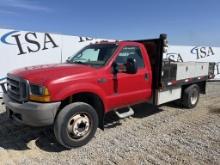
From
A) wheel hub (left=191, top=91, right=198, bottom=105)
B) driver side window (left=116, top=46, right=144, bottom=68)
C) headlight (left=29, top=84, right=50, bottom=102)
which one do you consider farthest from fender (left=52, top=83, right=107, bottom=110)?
wheel hub (left=191, top=91, right=198, bottom=105)

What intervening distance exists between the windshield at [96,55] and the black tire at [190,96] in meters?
3.21

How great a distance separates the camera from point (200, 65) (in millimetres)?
8336

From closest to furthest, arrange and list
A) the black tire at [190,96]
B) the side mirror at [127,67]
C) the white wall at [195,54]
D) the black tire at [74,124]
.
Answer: the black tire at [74,124] < the side mirror at [127,67] < the black tire at [190,96] < the white wall at [195,54]

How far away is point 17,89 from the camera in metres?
4.93

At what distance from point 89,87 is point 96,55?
1.15m

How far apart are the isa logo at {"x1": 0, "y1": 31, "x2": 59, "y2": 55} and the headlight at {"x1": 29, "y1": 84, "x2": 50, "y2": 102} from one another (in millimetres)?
5584

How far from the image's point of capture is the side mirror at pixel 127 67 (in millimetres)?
5470

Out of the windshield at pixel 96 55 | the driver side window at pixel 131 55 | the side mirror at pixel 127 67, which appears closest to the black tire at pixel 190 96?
the driver side window at pixel 131 55

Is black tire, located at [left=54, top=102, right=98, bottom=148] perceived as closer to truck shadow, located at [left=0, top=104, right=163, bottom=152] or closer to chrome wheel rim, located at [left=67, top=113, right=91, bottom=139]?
chrome wheel rim, located at [left=67, top=113, right=91, bottom=139]

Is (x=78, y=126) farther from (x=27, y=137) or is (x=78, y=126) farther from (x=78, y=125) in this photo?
(x=27, y=137)

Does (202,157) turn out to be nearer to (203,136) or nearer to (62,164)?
(203,136)

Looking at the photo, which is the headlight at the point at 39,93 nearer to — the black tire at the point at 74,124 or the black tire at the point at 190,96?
the black tire at the point at 74,124

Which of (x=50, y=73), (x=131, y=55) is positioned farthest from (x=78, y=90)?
(x=131, y=55)

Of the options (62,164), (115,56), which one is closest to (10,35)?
(115,56)
